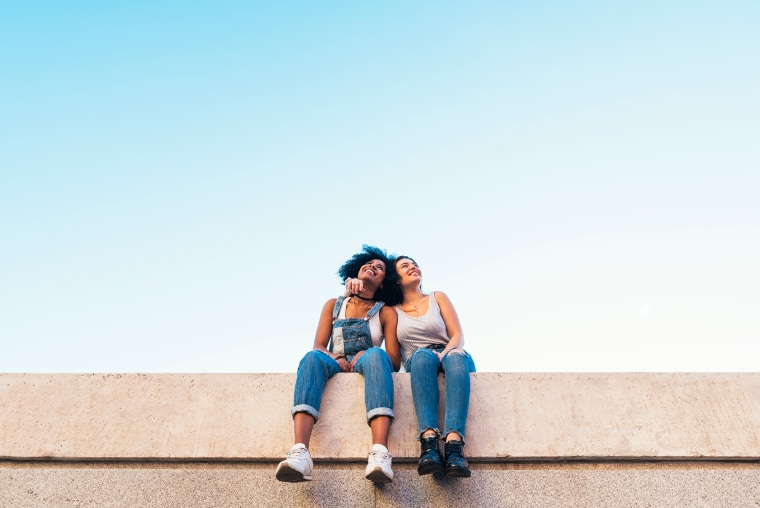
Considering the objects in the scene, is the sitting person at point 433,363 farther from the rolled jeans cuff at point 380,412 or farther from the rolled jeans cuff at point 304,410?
the rolled jeans cuff at point 304,410

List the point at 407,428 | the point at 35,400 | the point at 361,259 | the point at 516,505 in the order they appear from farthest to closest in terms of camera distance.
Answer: the point at 361,259, the point at 35,400, the point at 407,428, the point at 516,505

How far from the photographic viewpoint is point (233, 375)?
4.05m

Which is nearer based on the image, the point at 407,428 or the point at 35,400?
the point at 407,428

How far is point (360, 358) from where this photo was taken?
3930 mm

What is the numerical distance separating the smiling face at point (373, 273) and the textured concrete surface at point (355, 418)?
1.08 m

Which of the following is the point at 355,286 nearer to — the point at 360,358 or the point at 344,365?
the point at 344,365

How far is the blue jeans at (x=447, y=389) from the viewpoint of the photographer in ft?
11.0

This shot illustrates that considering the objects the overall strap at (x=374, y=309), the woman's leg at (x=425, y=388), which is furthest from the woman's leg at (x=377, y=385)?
the overall strap at (x=374, y=309)

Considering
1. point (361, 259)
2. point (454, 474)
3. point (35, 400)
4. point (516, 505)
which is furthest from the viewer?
point (361, 259)

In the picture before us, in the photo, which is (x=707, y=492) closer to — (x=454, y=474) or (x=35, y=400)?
(x=454, y=474)

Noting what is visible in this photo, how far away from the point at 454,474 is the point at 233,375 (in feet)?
5.50

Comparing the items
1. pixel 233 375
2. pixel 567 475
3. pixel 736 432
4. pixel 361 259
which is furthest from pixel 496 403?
pixel 361 259

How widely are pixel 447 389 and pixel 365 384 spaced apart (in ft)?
1.61

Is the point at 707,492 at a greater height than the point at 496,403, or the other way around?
the point at 496,403
